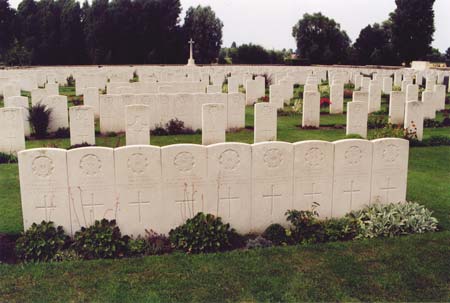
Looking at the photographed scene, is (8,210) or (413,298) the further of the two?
(8,210)

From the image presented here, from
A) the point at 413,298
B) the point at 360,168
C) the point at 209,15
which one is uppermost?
the point at 209,15

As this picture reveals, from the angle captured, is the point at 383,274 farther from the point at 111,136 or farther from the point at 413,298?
the point at 111,136

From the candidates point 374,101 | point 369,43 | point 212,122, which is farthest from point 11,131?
point 369,43

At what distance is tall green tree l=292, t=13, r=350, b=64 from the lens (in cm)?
5550

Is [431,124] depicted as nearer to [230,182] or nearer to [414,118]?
[414,118]

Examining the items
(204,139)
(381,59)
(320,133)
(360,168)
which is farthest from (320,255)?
(381,59)

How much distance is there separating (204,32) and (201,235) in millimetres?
50597

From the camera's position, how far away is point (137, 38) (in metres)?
54.8

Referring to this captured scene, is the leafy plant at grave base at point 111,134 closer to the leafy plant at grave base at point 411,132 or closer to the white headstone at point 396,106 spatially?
the leafy plant at grave base at point 411,132

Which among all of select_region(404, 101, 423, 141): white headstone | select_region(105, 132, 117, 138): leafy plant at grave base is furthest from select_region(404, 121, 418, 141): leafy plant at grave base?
select_region(105, 132, 117, 138): leafy plant at grave base

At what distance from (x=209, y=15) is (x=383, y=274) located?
5263cm

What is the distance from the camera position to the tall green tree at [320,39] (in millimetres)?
55500

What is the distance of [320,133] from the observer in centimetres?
1571

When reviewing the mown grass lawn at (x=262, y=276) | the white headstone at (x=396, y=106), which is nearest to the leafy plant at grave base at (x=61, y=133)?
the mown grass lawn at (x=262, y=276)
